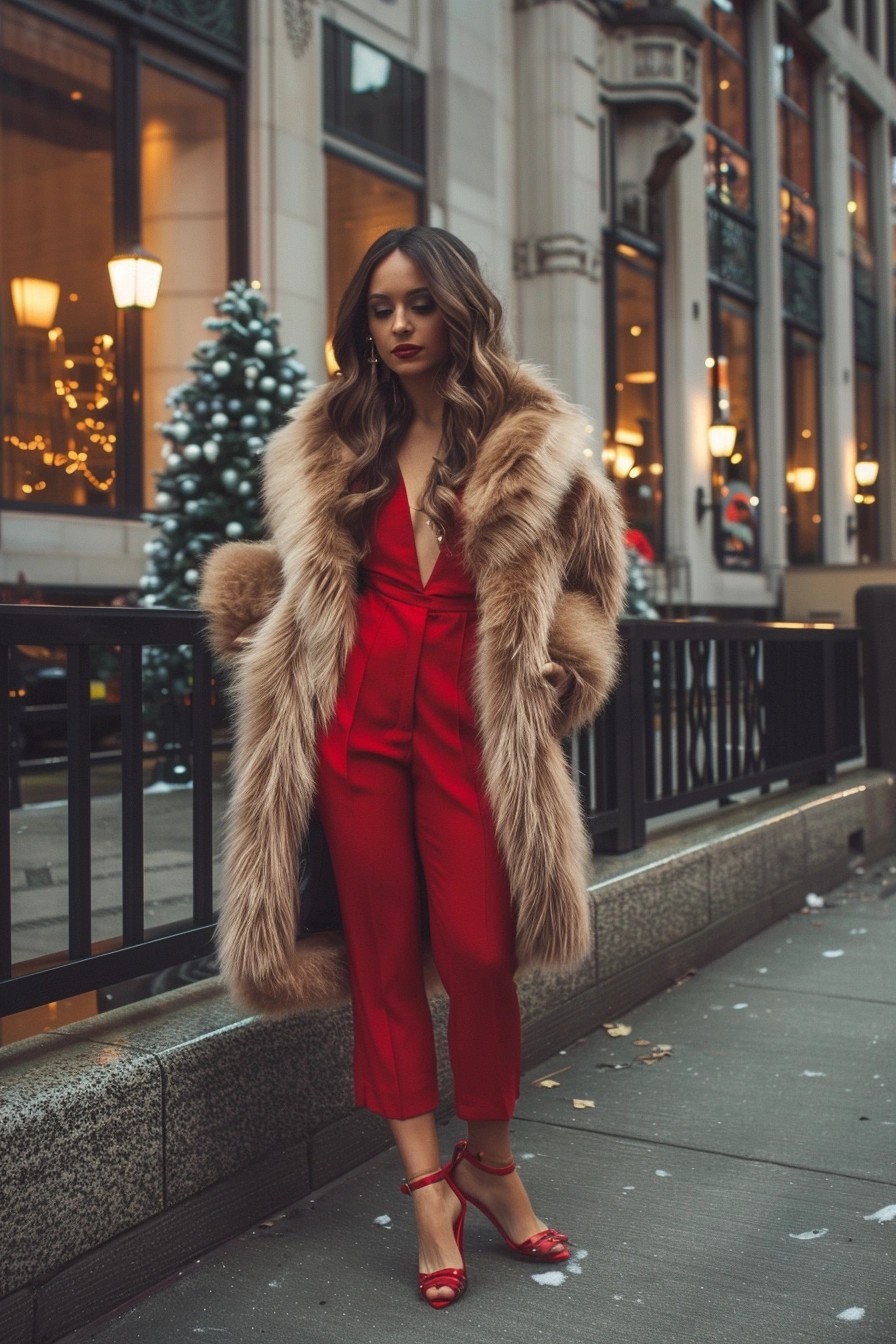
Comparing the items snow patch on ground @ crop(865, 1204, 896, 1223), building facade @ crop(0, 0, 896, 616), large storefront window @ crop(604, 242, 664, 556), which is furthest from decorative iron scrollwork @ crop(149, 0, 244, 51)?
snow patch on ground @ crop(865, 1204, 896, 1223)

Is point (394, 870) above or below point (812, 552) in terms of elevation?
below

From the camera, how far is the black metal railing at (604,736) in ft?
10.1

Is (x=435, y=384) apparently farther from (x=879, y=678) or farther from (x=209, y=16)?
(x=209, y=16)

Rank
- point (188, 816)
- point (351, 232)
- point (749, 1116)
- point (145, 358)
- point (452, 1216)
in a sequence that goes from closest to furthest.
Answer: point (452, 1216), point (749, 1116), point (188, 816), point (145, 358), point (351, 232)

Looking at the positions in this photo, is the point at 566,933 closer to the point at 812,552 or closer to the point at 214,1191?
the point at 214,1191

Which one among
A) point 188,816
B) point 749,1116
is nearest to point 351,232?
point 188,816

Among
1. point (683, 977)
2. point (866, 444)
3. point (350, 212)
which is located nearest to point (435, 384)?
point (683, 977)

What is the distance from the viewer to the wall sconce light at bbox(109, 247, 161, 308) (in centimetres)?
1095

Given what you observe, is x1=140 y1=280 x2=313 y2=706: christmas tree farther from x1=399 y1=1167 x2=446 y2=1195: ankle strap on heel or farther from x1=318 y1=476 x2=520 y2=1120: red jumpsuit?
x1=399 y1=1167 x2=446 y2=1195: ankle strap on heel

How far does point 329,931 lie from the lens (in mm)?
3174

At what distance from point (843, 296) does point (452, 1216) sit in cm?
2949

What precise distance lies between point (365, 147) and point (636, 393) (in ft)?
25.2

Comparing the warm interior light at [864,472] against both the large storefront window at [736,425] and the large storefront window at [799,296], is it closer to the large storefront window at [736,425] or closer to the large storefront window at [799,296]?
the large storefront window at [799,296]

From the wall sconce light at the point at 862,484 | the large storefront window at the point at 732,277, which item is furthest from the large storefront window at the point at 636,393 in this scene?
the wall sconce light at the point at 862,484
